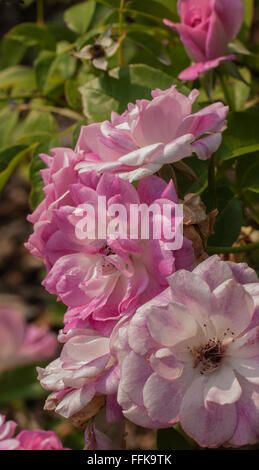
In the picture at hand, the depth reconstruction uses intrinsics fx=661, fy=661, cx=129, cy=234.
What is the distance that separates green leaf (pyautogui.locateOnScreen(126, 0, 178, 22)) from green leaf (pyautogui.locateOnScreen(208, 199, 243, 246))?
0.35 meters

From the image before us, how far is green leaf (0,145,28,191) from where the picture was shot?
0.91 m

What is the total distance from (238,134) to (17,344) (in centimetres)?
75

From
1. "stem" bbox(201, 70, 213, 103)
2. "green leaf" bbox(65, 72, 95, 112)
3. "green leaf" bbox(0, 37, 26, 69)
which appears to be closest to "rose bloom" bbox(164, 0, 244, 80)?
"stem" bbox(201, 70, 213, 103)

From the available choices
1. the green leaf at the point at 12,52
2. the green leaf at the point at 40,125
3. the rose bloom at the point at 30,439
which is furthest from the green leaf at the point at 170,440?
the green leaf at the point at 12,52

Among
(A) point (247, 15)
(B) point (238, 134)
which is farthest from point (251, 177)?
(A) point (247, 15)

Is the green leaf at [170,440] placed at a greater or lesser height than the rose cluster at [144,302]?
lesser

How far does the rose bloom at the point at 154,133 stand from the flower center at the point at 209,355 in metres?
0.17

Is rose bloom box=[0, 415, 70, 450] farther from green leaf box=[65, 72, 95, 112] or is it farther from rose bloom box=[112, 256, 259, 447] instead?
green leaf box=[65, 72, 95, 112]

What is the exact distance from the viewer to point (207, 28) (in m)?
0.79

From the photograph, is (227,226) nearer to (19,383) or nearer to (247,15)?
(247,15)

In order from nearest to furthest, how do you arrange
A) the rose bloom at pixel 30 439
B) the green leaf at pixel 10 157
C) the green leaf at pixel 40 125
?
the rose bloom at pixel 30 439
the green leaf at pixel 10 157
the green leaf at pixel 40 125

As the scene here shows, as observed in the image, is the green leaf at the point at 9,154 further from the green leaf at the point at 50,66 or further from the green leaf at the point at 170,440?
the green leaf at the point at 170,440

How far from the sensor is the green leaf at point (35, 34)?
1103 mm

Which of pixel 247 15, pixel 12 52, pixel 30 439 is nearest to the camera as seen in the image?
pixel 30 439
